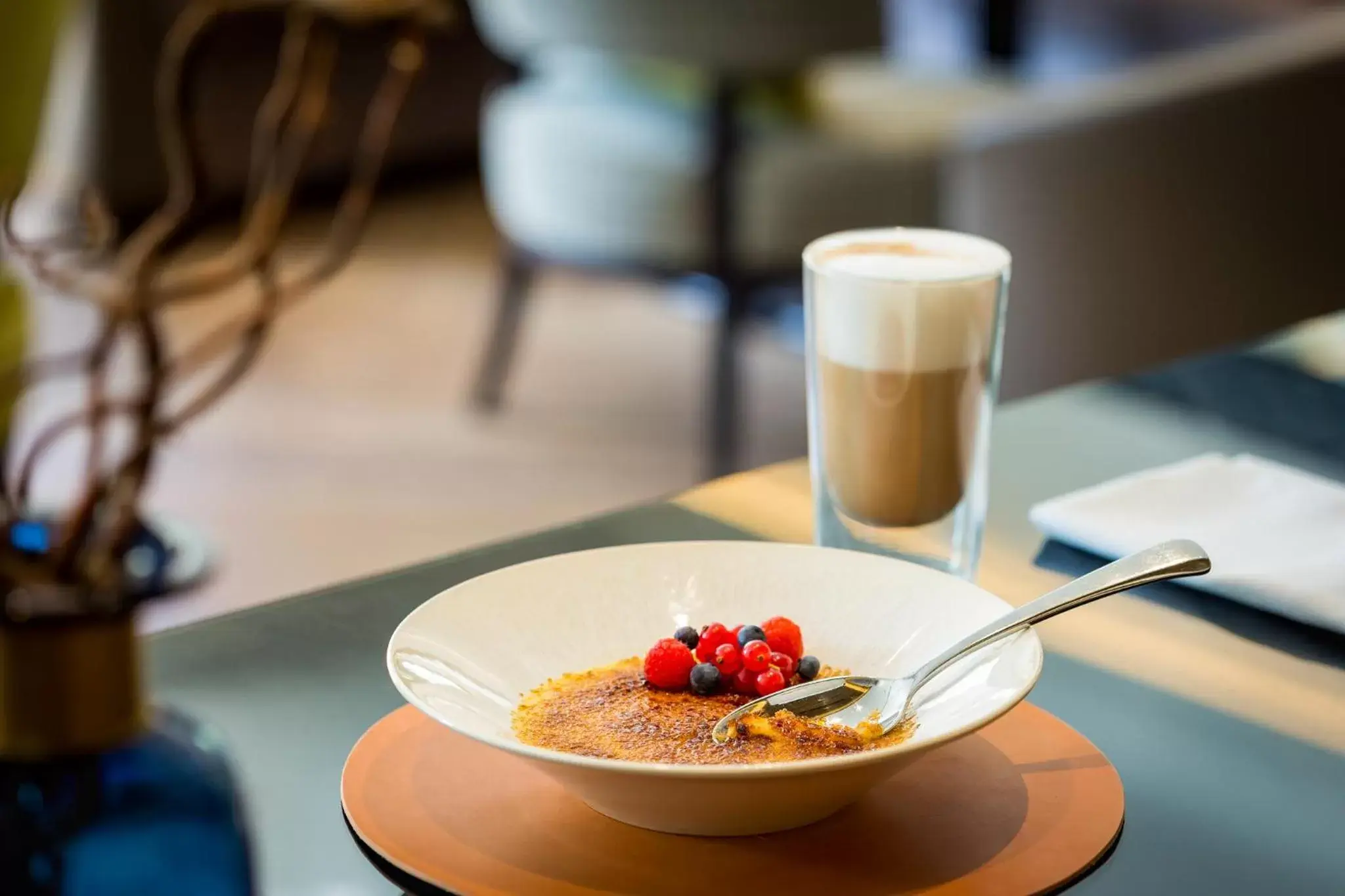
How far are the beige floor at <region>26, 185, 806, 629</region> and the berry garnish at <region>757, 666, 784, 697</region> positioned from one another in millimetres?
1528

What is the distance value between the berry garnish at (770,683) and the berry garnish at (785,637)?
25 millimetres

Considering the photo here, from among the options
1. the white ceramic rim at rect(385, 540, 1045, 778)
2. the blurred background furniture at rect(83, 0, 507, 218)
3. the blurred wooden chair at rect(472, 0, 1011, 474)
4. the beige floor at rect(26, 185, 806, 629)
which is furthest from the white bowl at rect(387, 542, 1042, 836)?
the blurred background furniture at rect(83, 0, 507, 218)

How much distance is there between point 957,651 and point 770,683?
7 cm

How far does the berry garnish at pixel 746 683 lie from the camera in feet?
2.11

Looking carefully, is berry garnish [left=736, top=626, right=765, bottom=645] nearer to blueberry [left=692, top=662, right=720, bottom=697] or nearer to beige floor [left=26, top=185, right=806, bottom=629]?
blueberry [left=692, top=662, right=720, bottom=697]

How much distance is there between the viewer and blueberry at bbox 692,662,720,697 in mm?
642

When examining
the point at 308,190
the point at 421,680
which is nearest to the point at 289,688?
the point at 421,680

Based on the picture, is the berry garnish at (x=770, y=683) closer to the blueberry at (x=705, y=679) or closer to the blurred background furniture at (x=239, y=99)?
the blueberry at (x=705, y=679)

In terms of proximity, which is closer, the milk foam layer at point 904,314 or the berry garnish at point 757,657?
the berry garnish at point 757,657

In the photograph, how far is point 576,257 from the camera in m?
2.56

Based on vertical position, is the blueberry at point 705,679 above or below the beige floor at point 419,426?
above

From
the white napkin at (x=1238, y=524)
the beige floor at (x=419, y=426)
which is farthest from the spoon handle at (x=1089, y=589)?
the beige floor at (x=419, y=426)

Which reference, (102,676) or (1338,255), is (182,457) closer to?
(1338,255)

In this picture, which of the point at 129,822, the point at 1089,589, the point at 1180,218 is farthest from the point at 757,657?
the point at 1180,218
